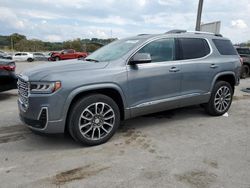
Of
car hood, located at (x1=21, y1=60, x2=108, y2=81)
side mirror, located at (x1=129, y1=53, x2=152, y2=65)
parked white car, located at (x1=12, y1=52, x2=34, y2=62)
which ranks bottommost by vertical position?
parked white car, located at (x1=12, y1=52, x2=34, y2=62)

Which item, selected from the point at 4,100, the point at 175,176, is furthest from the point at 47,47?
the point at 175,176

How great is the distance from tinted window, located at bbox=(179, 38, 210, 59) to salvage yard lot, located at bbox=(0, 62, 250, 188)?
4.42ft

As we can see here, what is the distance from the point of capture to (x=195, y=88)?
16.6ft

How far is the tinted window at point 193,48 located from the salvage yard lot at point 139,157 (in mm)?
1346

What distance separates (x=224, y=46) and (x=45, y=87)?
403cm

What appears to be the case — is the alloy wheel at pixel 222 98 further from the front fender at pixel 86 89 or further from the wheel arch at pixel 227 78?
the front fender at pixel 86 89

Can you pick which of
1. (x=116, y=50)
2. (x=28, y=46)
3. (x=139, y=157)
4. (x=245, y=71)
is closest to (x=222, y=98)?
(x=116, y=50)

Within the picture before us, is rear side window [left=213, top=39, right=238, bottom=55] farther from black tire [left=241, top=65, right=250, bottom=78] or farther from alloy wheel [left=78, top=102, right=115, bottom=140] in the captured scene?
black tire [left=241, top=65, right=250, bottom=78]

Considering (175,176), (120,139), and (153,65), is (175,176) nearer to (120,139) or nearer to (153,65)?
(120,139)

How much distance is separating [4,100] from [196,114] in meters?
5.12

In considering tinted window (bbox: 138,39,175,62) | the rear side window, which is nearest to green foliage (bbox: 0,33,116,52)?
the rear side window

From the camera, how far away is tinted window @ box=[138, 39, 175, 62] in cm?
450

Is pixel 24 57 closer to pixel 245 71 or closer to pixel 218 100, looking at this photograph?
pixel 245 71

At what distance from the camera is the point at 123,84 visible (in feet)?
13.4
